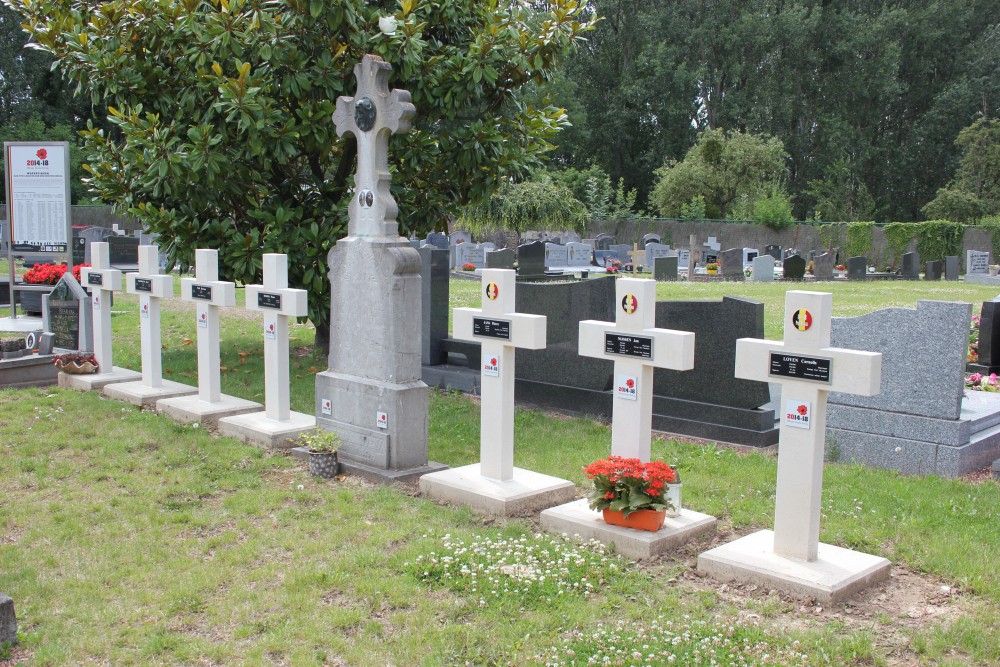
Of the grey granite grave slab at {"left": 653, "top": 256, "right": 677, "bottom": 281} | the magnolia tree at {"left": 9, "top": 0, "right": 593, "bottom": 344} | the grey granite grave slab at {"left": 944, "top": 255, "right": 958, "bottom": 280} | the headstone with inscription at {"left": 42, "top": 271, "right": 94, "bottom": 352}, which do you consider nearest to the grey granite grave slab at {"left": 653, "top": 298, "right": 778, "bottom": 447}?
the magnolia tree at {"left": 9, "top": 0, "right": 593, "bottom": 344}

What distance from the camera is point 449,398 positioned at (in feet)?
32.4

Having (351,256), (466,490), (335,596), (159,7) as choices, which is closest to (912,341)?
(466,490)

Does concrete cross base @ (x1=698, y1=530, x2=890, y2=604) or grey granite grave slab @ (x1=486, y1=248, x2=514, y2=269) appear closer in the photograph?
concrete cross base @ (x1=698, y1=530, x2=890, y2=604)

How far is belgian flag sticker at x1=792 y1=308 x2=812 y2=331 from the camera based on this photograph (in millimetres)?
4809

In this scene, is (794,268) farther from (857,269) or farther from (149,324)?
(149,324)

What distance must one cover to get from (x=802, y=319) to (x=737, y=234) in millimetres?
35572

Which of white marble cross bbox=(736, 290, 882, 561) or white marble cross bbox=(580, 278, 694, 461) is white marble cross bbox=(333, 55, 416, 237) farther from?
white marble cross bbox=(736, 290, 882, 561)

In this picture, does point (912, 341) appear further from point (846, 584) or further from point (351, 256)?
point (351, 256)

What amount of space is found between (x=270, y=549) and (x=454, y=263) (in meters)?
22.5

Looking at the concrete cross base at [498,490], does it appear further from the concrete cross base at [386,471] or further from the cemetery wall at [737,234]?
the cemetery wall at [737,234]

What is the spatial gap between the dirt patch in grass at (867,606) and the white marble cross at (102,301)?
7.35 meters

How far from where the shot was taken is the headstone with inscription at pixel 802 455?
15.4 ft

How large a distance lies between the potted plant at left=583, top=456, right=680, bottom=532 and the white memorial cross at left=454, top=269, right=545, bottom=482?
3.40ft

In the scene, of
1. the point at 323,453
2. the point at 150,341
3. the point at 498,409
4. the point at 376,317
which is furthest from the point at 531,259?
the point at 498,409
